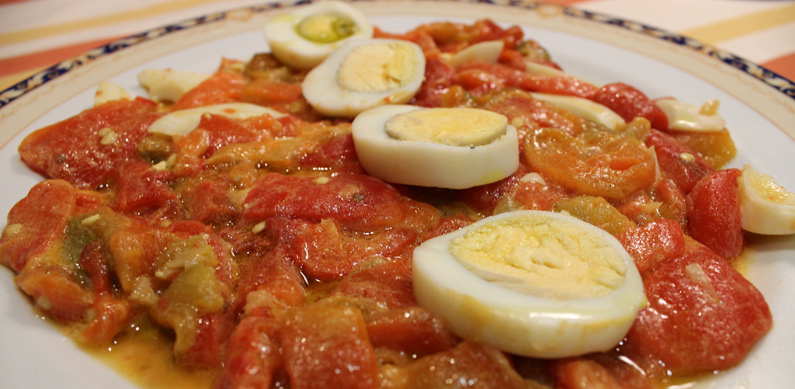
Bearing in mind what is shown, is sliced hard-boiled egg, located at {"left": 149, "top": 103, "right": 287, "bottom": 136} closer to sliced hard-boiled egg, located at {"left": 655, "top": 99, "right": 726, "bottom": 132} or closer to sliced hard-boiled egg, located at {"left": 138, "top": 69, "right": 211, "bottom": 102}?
sliced hard-boiled egg, located at {"left": 138, "top": 69, "right": 211, "bottom": 102}

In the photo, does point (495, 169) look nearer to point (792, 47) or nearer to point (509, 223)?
point (509, 223)

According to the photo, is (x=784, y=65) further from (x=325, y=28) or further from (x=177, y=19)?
(x=177, y=19)

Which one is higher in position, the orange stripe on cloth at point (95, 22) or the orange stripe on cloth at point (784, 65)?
the orange stripe on cloth at point (95, 22)

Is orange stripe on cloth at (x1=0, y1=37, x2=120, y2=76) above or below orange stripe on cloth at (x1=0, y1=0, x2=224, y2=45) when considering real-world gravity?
below

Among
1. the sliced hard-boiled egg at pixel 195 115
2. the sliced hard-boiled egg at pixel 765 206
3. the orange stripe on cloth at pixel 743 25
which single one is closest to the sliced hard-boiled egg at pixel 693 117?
the sliced hard-boiled egg at pixel 765 206

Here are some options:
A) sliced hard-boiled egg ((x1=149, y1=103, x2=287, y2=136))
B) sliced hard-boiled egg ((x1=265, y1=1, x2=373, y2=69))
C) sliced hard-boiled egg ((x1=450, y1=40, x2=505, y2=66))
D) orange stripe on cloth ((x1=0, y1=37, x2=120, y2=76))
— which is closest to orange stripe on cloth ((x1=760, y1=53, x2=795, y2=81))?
sliced hard-boiled egg ((x1=450, y1=40, x2=505, y2=66))

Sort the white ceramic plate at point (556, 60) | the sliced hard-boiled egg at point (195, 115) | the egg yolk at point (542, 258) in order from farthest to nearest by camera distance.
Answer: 1. the sliced hard-boiled egg at point (195, 115)
2. the white ceramic plate at point (556, 60)
3. the egg yolk at point (542, 258)

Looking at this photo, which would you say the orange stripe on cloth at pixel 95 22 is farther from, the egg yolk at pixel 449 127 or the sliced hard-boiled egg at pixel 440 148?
the egg yolk at pixel 449 127

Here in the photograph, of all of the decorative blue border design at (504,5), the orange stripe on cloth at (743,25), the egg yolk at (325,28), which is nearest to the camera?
the decorative blue border design at (504,5)
